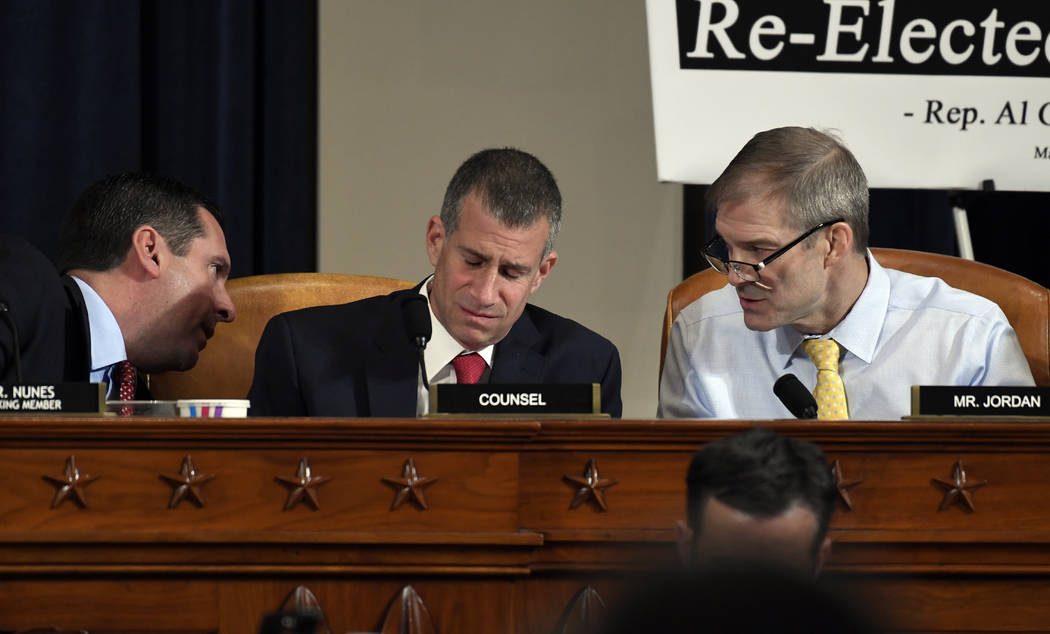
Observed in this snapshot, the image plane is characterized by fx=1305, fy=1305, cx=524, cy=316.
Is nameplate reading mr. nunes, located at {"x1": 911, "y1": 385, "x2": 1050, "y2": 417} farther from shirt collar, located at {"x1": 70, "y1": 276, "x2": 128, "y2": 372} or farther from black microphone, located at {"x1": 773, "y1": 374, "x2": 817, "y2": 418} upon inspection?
shirt collar, located at {"x1": 70, "y1": 276, "x2": 128, "y2": 372}

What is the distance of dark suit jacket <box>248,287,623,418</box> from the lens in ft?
6.55

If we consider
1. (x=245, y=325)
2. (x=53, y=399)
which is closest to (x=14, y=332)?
(x=53, y=399)

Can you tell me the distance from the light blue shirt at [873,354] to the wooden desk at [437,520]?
55 cm

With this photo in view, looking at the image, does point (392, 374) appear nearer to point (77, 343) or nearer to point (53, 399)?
point (77, 343)

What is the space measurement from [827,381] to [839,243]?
0.75ft

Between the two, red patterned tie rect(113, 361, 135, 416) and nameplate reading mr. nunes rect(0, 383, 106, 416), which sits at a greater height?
nameplate reading mr. nunes rect(0, 383, 106, 416)

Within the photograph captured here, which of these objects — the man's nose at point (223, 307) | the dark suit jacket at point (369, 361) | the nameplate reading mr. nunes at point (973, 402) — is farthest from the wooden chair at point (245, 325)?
the nameplate reading mr. nunes at point (973, 402)

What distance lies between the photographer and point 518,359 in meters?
2.08

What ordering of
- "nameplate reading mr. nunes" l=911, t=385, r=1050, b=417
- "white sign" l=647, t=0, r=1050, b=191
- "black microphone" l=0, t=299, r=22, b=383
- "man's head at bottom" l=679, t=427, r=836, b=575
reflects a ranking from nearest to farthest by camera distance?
"man's head at bottom" l=679, t=427, r=836, b=575 < "nameplate reading mr. nunes" l=911, t=385, r=1050, b=417 < "black microphone" l=0, t=299, r=22, b=383 < "white sign" l=647, t=0, r=1050, b=191

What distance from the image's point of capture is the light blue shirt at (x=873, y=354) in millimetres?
2027

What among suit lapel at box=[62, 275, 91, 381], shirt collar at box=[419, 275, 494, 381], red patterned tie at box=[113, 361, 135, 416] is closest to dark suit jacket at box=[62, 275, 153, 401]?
suit lapel at box=[62, 275, 91, 381]

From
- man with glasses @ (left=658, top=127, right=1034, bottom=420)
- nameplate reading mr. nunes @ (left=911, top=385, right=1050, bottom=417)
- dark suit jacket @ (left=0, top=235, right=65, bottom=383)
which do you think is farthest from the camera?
man with glasses @ (left=658, top=127, right=1034, bottom=420)

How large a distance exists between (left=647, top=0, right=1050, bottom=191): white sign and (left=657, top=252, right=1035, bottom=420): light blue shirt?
19.9 inches

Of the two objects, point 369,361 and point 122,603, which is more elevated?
point 369,361
